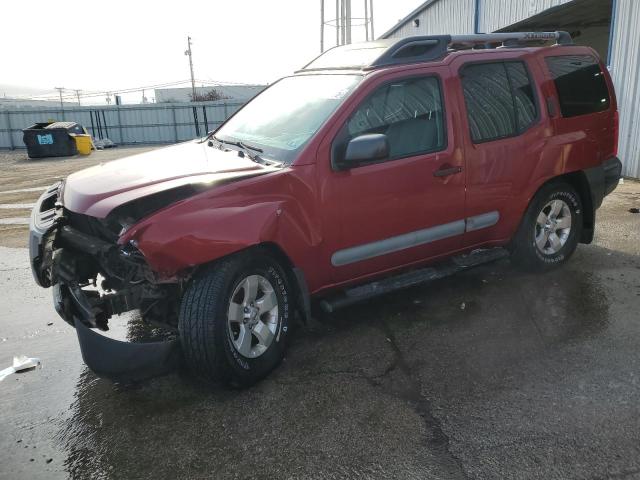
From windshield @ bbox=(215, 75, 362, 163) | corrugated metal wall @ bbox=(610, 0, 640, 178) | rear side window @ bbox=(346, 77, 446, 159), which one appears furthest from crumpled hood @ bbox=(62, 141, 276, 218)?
corrugated metal wall @ bbox=(610, 0, 640, 178)

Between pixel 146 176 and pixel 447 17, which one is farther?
pixel 447 17

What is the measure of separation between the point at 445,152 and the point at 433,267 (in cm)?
90

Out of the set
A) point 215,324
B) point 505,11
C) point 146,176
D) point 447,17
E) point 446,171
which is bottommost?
point 215,324

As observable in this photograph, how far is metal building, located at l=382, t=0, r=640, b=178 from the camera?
9.43 metres

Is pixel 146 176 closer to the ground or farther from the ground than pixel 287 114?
closer to the ground

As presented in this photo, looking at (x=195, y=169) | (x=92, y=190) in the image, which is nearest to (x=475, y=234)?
(x=195, y=169)

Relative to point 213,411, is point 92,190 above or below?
above

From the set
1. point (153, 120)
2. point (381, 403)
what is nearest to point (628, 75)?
point (381, 403)

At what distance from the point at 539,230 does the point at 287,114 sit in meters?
2.50

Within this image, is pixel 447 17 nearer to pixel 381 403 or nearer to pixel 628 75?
pixel 628 75

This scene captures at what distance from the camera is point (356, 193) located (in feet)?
11.3

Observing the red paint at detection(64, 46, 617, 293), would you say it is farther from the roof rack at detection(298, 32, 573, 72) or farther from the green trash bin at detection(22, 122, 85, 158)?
the green trash bin at detection(22, 122, 85, 158)

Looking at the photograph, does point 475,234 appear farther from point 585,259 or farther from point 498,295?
point 585,259

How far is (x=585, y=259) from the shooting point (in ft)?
17.1
